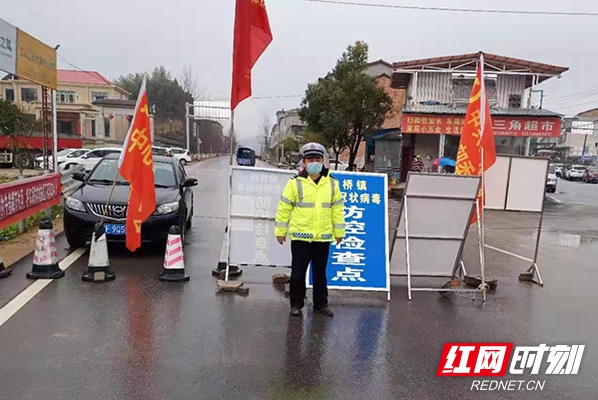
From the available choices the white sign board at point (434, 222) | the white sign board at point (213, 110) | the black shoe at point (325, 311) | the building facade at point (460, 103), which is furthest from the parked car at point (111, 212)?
the white sign board at point (213, 110)

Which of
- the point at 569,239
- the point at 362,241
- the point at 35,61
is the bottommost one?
the point at 569,239

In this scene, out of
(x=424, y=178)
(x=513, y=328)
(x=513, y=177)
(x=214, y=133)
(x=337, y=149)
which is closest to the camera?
(x=513, y=328)

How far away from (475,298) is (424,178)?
5.55 ft

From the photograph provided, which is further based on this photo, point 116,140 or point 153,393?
point 116,140

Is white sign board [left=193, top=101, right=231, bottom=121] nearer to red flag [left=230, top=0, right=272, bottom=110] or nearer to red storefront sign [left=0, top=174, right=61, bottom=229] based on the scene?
red storefront sign [left=0, top=174, right=61, bottom=229]

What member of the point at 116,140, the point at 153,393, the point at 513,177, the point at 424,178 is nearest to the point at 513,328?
the point at 424,178

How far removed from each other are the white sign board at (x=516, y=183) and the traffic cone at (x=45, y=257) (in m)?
5.83

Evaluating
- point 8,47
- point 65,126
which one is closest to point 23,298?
point 8,47

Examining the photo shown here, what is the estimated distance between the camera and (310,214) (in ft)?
15.3

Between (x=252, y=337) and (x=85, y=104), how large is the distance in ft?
169

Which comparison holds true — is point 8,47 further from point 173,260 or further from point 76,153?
point 76,153

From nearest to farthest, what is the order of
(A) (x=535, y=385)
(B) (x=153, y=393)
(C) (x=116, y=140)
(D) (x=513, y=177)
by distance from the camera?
(B) (x=153, y=393)
(A) (x=535, y=385)
(D) (x=513, y=177)
(C) (x=116, y=140)

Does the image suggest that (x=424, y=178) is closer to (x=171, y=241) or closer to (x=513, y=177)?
(x=513, y=177)

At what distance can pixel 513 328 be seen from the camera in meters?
4.88
